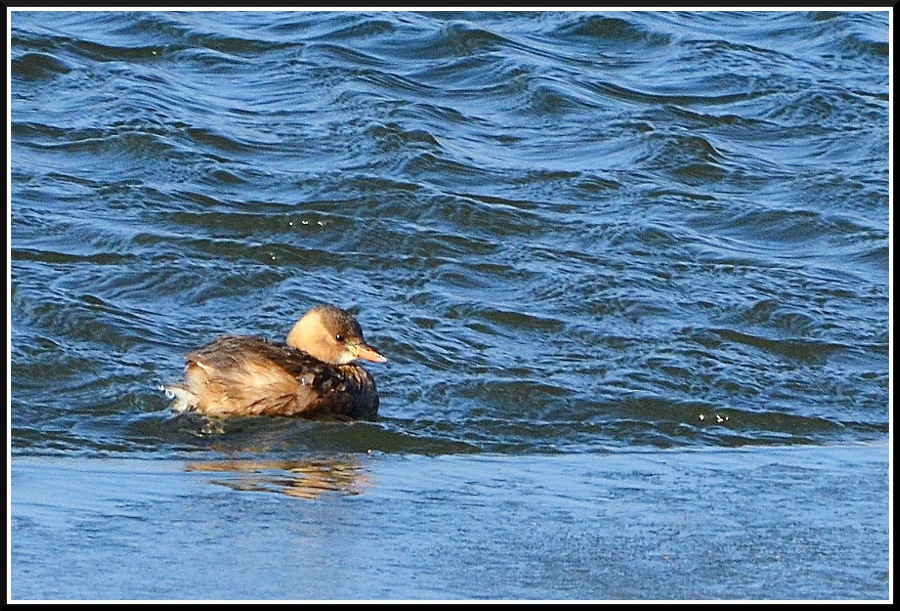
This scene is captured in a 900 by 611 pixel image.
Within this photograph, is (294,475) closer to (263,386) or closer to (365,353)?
(263,386)

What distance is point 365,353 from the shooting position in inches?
406

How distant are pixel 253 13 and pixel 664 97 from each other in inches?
160

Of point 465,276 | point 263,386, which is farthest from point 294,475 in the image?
point 465,276

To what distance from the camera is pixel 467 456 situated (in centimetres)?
920

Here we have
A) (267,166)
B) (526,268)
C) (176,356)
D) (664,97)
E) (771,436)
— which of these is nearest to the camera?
(771,436)

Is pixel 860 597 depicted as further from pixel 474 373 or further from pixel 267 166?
pixel 267 166

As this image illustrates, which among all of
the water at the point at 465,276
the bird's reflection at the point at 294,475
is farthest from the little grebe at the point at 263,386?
the bird's reflection at the point at 294,475

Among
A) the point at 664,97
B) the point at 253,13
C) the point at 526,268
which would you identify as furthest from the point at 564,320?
the point at 253,13

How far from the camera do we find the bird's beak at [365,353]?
33.8ft

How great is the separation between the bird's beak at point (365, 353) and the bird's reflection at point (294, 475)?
137 centimetres

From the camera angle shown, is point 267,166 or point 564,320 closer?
Result: point 564,320

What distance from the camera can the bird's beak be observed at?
33.8 feet

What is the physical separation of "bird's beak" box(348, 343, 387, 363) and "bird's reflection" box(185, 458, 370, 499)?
1.37 metres

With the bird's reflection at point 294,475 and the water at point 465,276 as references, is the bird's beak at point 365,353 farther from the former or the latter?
the bird's reflection at point 294,475
